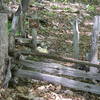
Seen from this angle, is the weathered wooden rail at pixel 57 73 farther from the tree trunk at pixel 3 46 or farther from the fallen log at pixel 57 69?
the tree trunk at pixel 3 46

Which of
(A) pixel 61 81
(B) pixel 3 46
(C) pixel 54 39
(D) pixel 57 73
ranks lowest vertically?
(A) pixel 61 81

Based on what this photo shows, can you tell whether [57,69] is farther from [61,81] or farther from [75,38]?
[75,38]

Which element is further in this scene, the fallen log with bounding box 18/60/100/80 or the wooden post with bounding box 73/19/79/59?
the wooden post with bounding box 73/19/79/59

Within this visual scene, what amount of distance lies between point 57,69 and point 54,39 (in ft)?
18.8

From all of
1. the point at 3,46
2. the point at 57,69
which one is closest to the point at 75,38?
the point at 57,69

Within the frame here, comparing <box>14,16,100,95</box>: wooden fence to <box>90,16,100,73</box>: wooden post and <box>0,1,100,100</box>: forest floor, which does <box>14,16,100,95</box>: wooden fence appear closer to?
<box>90,16,100,73</box>: wooden post

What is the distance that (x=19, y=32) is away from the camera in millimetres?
8805

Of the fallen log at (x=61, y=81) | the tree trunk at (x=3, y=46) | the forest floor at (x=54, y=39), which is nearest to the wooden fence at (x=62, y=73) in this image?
the fallen log at (x=61, y=81)

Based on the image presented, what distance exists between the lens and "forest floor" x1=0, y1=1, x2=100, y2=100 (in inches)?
192

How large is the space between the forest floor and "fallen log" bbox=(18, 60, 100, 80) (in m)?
0.30

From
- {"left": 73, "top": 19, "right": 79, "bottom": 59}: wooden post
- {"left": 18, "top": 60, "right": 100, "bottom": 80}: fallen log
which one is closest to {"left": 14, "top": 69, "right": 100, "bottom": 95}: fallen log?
{"left": 18, "top": 60, "right": 100, "bottom": 80}: fallen log

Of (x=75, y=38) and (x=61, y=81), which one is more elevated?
(x=75, y=38)

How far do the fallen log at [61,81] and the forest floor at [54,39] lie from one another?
0.43 ft

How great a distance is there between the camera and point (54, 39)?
35.4ft
